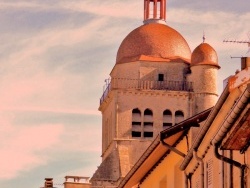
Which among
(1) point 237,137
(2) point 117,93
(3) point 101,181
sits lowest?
(1) point 237,137

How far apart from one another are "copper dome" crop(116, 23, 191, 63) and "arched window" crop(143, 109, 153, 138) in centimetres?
467

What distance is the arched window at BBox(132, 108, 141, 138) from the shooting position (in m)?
107

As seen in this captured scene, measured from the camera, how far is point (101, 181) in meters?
103

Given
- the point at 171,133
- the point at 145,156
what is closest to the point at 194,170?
the point at 171,133

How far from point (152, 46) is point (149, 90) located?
427 cm

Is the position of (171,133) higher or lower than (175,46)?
lower

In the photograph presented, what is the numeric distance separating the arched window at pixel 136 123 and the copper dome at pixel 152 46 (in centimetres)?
449

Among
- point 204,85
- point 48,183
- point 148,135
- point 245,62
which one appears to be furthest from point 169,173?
point 204,85

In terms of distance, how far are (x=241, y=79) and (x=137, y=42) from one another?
3255 inches

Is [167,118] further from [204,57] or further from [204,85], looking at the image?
[204,57]

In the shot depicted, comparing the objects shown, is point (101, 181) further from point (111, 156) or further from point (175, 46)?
point (175, 46)

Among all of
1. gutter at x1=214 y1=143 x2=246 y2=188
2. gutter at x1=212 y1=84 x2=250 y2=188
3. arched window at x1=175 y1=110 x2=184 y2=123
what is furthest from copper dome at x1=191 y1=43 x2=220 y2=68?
gutter at x1=212 y1=84 x2=250 y2=188

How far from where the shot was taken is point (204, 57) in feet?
347

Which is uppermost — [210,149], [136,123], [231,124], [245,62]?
[136,123]
